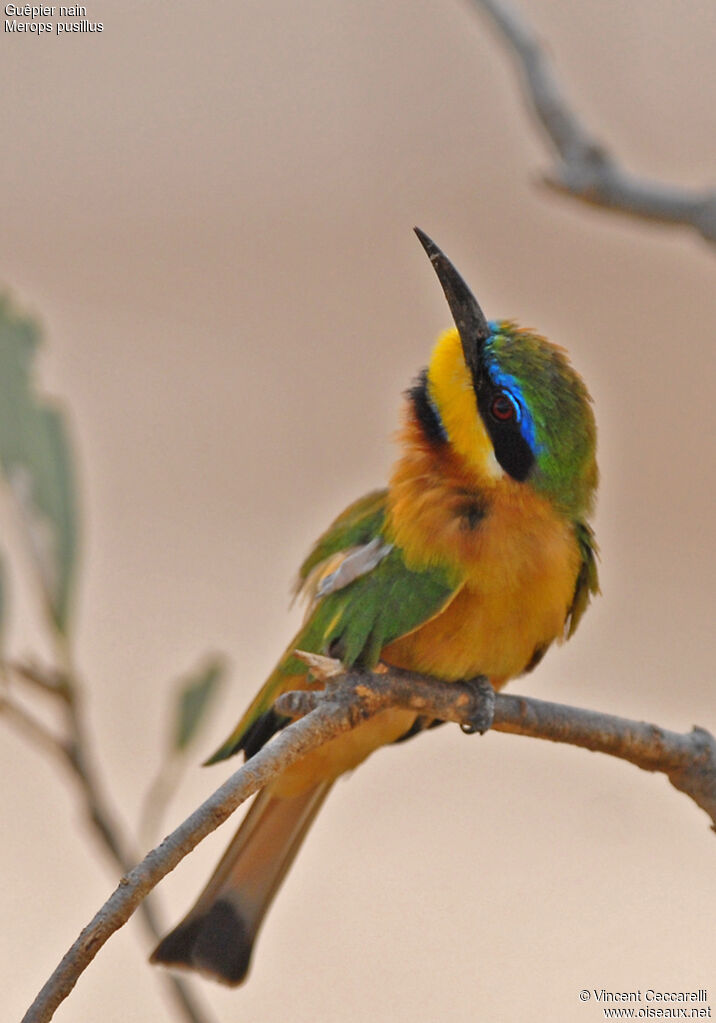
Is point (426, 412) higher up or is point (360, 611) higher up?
point (426, 412)

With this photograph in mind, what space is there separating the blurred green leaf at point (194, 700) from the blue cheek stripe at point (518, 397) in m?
0.33

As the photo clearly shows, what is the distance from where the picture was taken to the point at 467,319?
3.43 feet

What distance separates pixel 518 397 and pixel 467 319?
0.26 ft

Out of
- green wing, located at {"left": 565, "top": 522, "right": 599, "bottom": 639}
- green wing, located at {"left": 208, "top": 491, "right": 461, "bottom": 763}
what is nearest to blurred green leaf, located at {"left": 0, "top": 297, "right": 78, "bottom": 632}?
green wing, located at {"left": 208, "top": 491, "right": 461, "bottom": 763}

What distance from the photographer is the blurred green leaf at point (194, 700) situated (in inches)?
40.4

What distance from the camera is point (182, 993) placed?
2.73 feet

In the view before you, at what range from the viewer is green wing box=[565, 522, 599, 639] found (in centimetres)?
107

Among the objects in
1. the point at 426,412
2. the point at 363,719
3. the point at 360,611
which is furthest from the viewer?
the point at 426,412

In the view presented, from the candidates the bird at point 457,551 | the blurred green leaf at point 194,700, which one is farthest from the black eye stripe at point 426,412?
the blurred green leaf at point 194,700

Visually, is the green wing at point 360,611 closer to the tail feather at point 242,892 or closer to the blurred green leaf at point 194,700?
the blurred green leaf at point 194,700

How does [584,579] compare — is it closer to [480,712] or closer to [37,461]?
[480,712]

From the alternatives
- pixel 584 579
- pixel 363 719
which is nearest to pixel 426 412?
pixel 584 579

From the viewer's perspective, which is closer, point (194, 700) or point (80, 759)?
point (80, 759)

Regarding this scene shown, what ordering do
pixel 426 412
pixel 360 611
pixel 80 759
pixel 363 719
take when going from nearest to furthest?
pixel 363 719 → pixel 80 759 → pixel 360 611 → pixel 426 412
